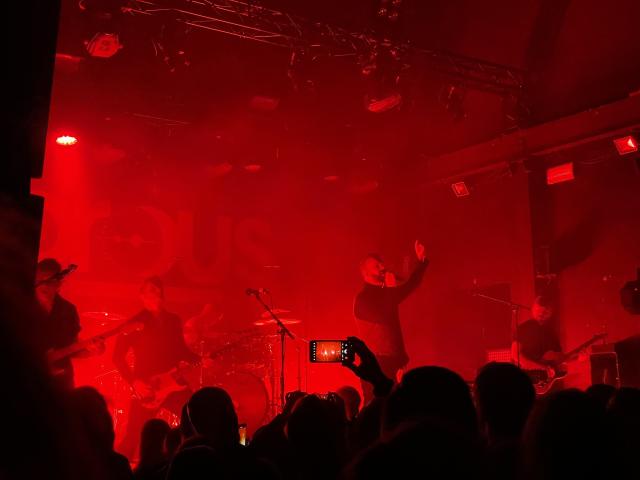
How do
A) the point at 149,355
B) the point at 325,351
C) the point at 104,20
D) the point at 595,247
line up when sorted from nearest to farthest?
the point at 325,351 → the point at 104,20 → the point at 149,355 → the point at 595,247

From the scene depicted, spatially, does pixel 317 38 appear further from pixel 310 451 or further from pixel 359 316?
pixel 310 451

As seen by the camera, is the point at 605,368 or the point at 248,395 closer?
the point at 605,368

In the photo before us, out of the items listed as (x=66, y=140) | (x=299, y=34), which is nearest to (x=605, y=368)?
(x=299, y=34)

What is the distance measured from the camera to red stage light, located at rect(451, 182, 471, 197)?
12156mm

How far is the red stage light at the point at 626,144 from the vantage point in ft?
32.8

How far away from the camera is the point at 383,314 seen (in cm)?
888

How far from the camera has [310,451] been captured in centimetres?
260

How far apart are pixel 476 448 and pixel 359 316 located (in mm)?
7786

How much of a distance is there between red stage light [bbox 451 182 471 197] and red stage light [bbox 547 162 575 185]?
1.49 metres

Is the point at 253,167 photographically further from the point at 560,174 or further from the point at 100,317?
the point at 560,174

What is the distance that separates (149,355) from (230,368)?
182cm

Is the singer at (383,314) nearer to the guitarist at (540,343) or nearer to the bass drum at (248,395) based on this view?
the guitarist at (540,343)

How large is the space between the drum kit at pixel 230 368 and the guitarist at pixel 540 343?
336cm

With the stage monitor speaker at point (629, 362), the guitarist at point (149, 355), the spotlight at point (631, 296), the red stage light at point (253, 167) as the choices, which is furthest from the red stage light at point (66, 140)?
the spotlight at point (631, 296)
